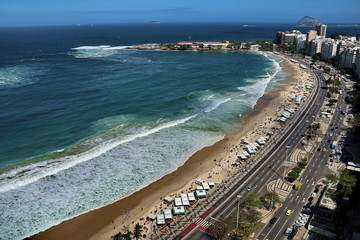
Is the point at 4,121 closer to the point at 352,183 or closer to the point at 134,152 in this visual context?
the point at 134,152

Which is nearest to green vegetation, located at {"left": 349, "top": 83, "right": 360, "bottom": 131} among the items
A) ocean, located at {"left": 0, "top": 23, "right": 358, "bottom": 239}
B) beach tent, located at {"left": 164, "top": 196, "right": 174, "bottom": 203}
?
ocean, located at {"left": 0, "top": 23, "right": 358, "bottom": 239}

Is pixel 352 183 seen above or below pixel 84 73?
below

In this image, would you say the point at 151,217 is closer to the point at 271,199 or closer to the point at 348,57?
the point at 271,199

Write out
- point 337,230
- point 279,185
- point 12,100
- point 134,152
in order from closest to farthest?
point 337,230 → point 279,185 → point 134,152 → point 12,100

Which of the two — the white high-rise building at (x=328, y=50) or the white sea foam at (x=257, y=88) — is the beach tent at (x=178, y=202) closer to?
the white sea foam at (x=257, y=88)

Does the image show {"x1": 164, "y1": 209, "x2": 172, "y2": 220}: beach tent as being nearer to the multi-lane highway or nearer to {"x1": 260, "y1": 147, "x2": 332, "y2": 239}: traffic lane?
the multi-lane highway

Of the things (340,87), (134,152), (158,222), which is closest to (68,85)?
(134,152)
